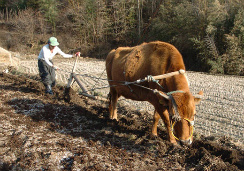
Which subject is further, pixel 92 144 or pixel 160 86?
pixel 92 144

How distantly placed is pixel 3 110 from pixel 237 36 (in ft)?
52.1

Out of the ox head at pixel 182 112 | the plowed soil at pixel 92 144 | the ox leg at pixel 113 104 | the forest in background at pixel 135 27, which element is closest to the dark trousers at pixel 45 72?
the plowed soil at pixel 92 144

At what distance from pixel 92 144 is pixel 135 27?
980 inches

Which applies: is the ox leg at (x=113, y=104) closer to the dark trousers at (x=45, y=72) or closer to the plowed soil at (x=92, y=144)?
the plowed soil at (x=92, y=144)

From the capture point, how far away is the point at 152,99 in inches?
174

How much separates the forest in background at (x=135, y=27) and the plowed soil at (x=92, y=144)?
1220cm

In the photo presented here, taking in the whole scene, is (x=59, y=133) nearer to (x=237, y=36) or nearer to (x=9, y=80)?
(x=9, y=80)

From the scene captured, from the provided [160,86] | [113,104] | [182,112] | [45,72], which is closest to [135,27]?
[45,72]

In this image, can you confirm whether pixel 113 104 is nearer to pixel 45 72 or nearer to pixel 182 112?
pixel 182 112

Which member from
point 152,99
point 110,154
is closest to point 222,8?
point 152,99

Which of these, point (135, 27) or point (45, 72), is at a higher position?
point (135, 27)

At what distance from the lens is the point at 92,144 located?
444 centimetres

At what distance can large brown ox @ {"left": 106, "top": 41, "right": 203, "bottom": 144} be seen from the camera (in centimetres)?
355

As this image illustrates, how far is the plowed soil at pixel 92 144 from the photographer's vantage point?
377 cm
